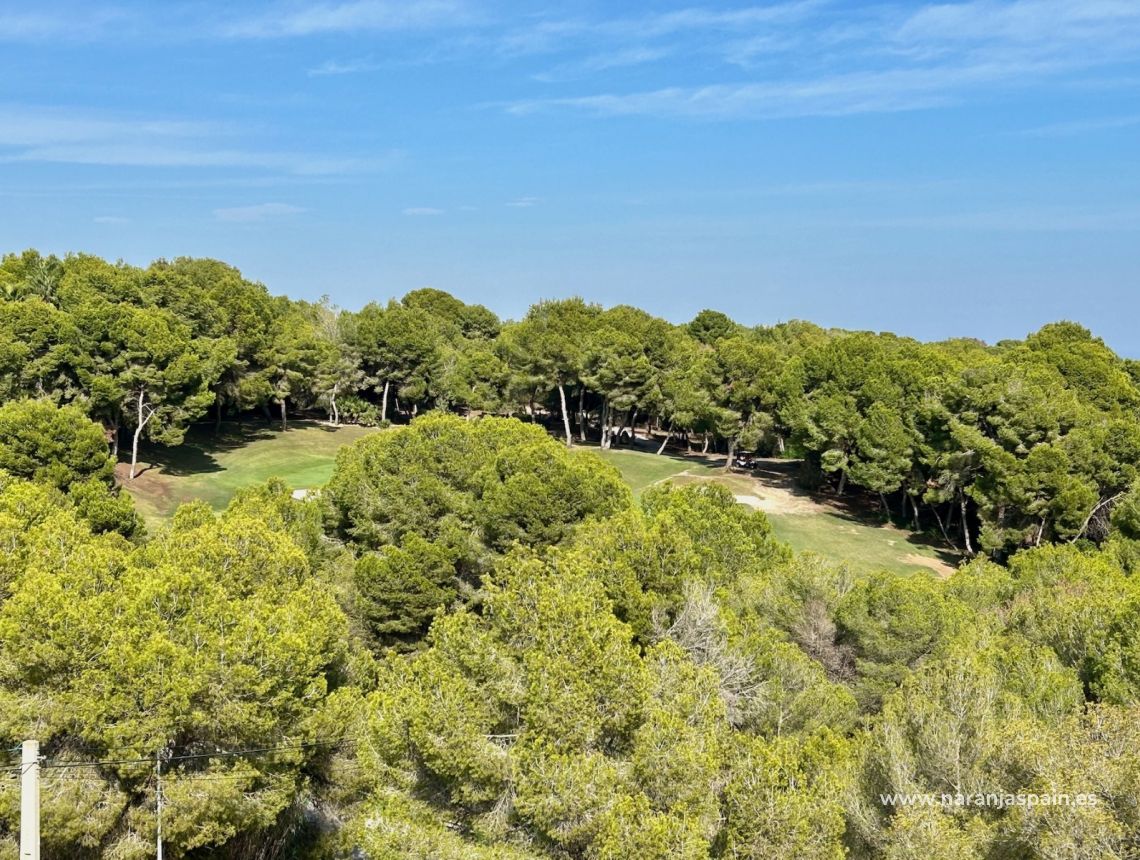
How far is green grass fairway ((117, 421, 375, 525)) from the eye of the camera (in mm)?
40938

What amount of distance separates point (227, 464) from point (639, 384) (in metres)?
28.9

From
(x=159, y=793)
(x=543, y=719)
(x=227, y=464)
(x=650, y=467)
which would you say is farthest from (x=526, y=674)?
(x=650, y=467)

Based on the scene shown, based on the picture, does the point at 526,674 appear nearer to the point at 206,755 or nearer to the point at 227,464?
the point at 206,755

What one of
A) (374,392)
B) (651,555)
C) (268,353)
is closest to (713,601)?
(651,555)

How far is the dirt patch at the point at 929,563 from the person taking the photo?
126 ft

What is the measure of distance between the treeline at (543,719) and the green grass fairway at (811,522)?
57.0 ft

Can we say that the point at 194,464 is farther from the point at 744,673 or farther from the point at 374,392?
the point at 744,673

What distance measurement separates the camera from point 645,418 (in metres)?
76.1

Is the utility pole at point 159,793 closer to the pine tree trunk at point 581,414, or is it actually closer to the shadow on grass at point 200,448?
the shadow on grass at point 200,448

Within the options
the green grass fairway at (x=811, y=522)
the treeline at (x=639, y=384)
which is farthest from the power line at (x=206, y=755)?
the treeline at (x=639, y=384)

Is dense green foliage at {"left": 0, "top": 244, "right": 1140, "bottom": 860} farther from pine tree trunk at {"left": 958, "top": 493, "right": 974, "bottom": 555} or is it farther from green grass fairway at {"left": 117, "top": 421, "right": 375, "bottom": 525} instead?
green grass fairway at {"left": 117, "top": 421, "right": 375, "bottom": 525}

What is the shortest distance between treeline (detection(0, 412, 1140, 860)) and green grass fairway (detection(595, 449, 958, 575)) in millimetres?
17384

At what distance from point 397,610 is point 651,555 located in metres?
7.96

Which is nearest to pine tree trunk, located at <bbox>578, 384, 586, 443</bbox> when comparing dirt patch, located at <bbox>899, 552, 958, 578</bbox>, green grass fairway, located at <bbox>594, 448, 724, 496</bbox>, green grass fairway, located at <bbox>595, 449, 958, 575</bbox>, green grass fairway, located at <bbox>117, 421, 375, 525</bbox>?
green grass fairway, located at <bbox>594, 448, 724, 496</bbox>
